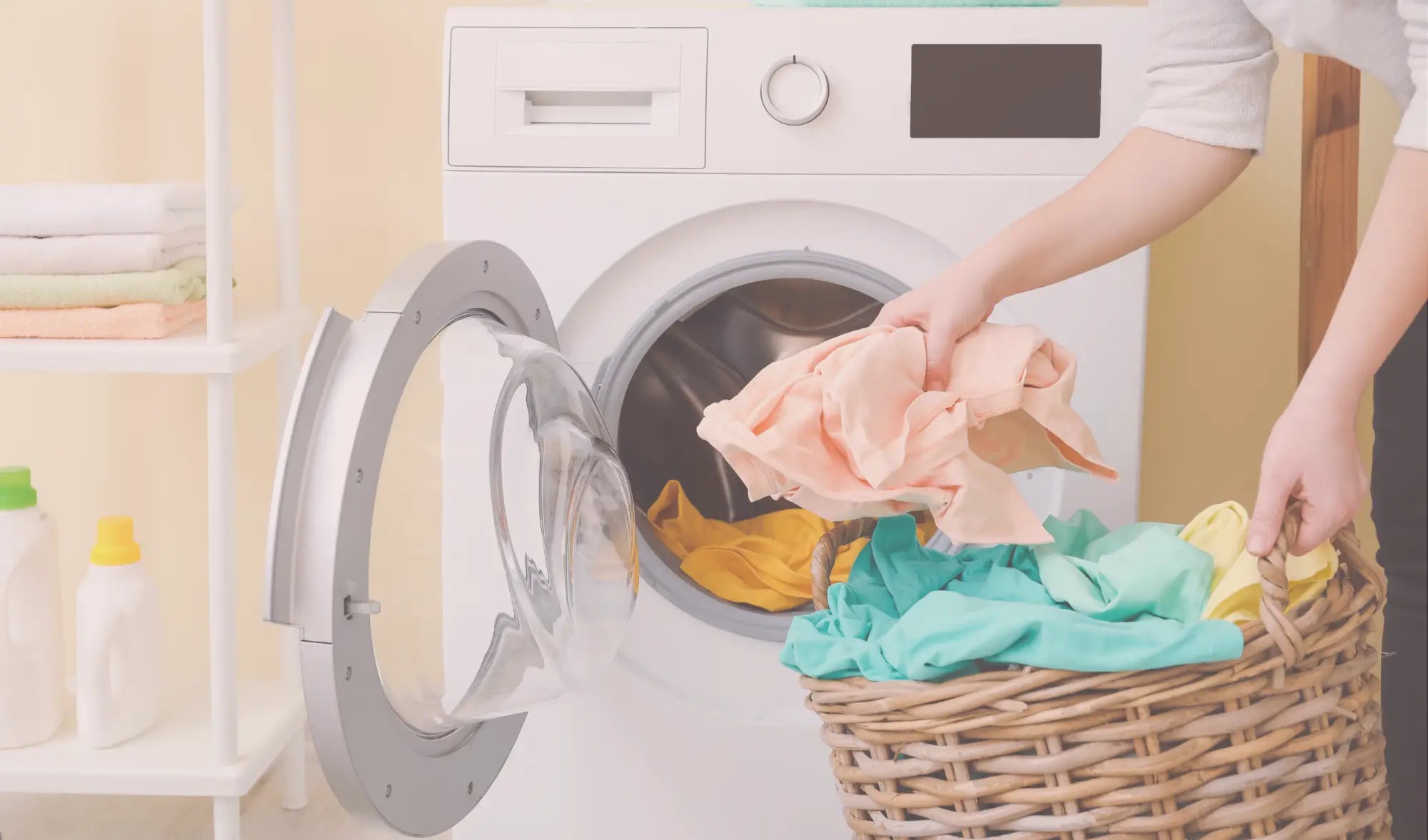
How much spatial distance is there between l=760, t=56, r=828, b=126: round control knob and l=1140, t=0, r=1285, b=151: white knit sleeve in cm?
29

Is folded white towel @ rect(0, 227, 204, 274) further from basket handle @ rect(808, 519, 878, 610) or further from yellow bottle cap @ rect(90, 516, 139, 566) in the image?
basket handle @ rect(808, 519, 878, 610)

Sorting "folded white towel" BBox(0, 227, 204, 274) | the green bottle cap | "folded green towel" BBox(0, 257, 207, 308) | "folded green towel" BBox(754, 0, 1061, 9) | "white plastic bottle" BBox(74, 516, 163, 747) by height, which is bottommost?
"white plastic bottle" BBox(74, 516, 163, 747)

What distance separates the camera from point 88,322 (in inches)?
48.7

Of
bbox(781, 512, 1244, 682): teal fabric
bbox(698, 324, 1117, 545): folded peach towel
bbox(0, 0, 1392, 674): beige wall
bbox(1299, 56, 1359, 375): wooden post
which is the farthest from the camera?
bbox(0, 0, 1392, 674): beige wall

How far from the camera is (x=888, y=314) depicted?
39.0 inches

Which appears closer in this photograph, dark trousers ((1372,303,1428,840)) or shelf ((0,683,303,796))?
dark trousers ((1372,303,1428,840))

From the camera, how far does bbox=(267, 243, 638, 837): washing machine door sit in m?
0.80

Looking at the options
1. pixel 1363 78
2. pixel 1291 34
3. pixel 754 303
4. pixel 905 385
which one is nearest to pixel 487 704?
pixel 905 385

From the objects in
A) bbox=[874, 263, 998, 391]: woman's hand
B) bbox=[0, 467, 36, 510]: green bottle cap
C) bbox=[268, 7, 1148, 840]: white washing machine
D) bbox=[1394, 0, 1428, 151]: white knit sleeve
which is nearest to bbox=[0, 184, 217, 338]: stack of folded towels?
bbox=[0, 467, 36, 510]: green bottle cap

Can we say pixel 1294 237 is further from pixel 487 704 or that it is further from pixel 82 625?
pixel 82 625

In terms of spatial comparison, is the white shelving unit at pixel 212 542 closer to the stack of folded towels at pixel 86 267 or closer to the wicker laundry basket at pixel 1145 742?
the stack of folded towels at pixel 86 267

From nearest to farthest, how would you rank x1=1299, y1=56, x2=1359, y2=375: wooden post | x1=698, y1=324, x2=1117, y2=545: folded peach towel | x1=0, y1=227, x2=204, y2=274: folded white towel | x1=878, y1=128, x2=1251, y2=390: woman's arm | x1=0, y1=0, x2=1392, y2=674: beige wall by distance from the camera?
x1=698, y1=324, x2=1117, y2=545: folded peach towel
x1=878, y1=128, x2=1251, y2=390: woman's arm
x1=0, y1=227, x2=204, y2=274: folded white towel
x1=1299, y1=56, x2=1359, y2=375: wooden post
x1=0, y1=0, x2=1392, y2=674: beige wall

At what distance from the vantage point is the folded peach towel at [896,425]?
2.89ft

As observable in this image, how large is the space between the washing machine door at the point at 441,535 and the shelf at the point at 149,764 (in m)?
0.36
